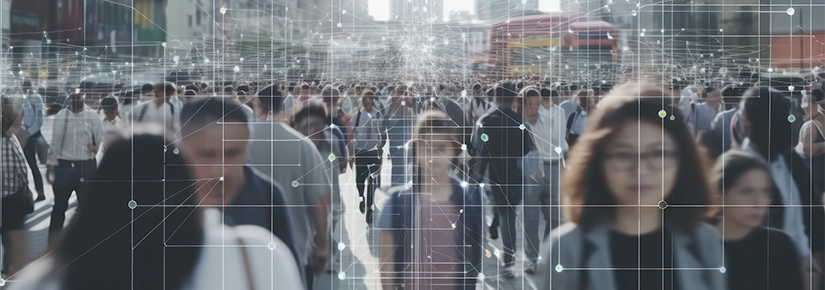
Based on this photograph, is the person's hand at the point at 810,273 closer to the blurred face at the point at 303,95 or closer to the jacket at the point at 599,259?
the jacket at the point at 599,259

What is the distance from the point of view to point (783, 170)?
203 centimetres

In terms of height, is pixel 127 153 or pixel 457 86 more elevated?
A: pixel 457 86

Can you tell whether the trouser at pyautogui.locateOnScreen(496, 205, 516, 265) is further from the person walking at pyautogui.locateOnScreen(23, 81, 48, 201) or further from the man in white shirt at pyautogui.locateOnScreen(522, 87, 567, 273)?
the person walking at pyautogui.locateOnScreen(23, 81, 48, 201)

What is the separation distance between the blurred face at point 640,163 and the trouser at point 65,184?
2.30 m

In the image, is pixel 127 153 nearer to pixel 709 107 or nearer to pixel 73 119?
pixel 73 119

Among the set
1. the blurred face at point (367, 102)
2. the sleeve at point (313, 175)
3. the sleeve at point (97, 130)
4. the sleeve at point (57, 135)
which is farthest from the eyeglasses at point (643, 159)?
the sleeve at point (57, 135)

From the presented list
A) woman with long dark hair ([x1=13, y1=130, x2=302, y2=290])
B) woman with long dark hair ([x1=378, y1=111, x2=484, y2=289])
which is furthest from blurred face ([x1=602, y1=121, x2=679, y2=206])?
woman with long dark hair ([x1=13, y1=130, x2=302, y2=290])

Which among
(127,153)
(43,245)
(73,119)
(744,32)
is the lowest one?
(43,245)

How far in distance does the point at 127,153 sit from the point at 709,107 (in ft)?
8.46

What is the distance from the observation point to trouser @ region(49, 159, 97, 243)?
Result: 6.57 feet

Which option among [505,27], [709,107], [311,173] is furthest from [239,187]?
[709,107]

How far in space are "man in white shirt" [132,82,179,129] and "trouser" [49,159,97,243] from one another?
30 cm

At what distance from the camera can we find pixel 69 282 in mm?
2033

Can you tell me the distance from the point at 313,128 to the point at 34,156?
1.24m
